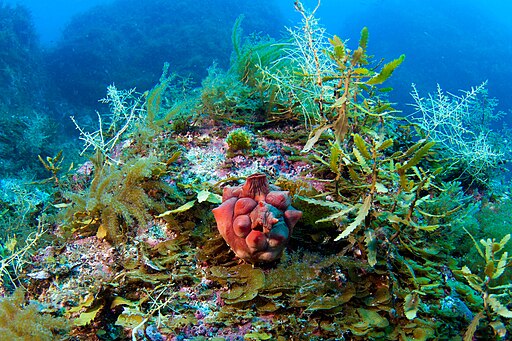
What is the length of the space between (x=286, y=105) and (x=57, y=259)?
339 cm

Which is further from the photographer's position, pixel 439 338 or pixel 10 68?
pixel 10 68

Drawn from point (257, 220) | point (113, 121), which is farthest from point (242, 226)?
point (113, 121)

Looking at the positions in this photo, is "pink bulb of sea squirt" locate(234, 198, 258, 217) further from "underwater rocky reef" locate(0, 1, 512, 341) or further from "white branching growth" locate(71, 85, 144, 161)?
"white branching growth" locate(71, 85, 144, 161)

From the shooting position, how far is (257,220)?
2.23 m

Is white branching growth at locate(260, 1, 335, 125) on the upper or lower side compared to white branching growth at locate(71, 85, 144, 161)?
upper

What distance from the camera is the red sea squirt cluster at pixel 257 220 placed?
2240 mm

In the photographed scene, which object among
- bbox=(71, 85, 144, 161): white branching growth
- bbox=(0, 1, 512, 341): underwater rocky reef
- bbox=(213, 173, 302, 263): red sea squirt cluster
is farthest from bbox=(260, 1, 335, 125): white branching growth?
bbox=(71, 85, 144, 161): white branching growth

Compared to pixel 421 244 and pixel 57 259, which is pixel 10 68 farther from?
pixel 421 244

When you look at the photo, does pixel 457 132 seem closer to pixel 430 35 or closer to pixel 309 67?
pixel 309 67

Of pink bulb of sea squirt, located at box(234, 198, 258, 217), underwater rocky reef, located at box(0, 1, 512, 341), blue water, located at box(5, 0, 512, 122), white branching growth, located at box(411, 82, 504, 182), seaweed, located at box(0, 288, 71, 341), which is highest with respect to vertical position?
blue water, located at box(5, 0, 512, 122)

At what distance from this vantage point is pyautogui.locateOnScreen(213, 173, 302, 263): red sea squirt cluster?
2240 mm

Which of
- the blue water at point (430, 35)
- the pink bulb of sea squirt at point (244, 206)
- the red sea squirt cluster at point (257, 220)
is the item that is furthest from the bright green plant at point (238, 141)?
the blue water at point (430, 35)

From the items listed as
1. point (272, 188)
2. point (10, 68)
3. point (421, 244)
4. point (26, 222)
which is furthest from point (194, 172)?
point (10, 68)

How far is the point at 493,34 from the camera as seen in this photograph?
97.2 ft
